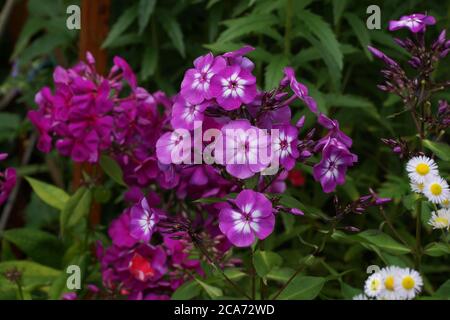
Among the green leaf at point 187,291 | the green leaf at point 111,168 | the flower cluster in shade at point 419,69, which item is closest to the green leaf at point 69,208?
the green leaf at point 111,168

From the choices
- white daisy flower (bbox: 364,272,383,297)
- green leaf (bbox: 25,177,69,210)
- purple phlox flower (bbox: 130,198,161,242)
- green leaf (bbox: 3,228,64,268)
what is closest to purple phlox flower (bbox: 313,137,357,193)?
white daisy flower (bbox: 364,272,383,297)

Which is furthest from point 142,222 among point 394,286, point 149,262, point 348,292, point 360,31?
point 360,31

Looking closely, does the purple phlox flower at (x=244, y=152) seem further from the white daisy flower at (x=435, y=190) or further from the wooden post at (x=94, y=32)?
the wooden post at (x=94, y=32)

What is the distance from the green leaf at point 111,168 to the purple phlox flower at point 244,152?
611mm

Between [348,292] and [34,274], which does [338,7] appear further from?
[34,274]

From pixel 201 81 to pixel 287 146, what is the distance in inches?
7.7

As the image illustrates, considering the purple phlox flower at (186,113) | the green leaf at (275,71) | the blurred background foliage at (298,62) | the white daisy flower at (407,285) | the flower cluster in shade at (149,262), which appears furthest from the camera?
the blurred background foliage at (298,62)

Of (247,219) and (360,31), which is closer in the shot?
(247,219)

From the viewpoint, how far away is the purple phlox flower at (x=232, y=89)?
1513mm

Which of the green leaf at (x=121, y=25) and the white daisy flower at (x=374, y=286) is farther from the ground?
the green leaf at (x=121, y=25)

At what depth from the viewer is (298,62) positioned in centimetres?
227

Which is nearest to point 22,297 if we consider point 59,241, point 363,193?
point 59,241

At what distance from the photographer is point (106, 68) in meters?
2.68

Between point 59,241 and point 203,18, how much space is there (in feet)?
3.00
